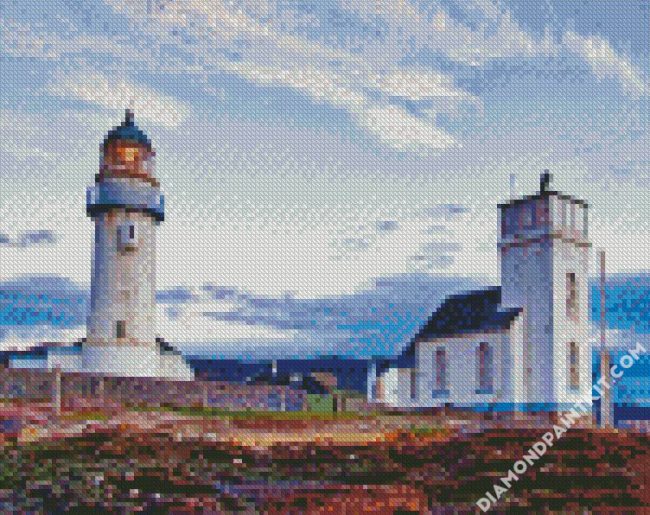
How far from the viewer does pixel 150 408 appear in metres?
30.9

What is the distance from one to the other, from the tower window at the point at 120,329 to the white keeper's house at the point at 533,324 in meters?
14.1

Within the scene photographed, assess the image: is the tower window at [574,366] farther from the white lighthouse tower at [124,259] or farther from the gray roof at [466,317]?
the white lighthouse tower at [124,259]

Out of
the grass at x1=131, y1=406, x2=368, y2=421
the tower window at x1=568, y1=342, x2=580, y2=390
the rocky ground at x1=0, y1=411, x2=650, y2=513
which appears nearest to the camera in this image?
the rocky ground at x1=0, y1=411, x2=650, y2=513

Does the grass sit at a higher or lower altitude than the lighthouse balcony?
lower

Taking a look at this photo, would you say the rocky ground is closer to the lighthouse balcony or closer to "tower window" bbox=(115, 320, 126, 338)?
"tower window" bbox=(115, 320, 126, 338)

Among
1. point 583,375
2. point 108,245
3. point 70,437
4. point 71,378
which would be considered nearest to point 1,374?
point 71,378

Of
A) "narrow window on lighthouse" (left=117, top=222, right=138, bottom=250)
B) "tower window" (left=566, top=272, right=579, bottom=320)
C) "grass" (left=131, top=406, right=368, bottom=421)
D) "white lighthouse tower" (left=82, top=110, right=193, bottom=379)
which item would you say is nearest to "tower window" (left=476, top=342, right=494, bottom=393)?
"tower window" (left=566, top=272, right=579, bottom=320)

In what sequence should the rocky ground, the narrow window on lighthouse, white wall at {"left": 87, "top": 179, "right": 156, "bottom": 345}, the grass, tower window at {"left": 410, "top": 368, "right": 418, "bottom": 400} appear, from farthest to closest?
tower window at {"left": 410, "top": 368, "right": 418, "bottom": 400}, the narrow window on lighthouse, white wall at {"left": 87, "top": 179, "right": 156, "bottom": 345}, the grass, the rocky ground

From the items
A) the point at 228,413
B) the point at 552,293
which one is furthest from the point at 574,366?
the point at 228,413

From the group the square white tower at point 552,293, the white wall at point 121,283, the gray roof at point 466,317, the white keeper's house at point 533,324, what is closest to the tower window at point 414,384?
the gray roof at point 466,317

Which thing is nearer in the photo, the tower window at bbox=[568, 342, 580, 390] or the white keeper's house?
the white keeper's house

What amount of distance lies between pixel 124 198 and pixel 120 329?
18.9ft

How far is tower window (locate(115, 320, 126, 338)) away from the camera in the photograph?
43281mm

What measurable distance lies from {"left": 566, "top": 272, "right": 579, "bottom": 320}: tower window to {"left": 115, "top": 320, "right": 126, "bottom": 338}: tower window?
62.1ft
